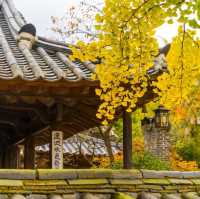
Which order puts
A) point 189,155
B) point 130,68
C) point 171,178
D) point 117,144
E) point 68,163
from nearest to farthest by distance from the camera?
point 171,178 → point 130,68 → point 68,163 → point 117,144 → point 189,155

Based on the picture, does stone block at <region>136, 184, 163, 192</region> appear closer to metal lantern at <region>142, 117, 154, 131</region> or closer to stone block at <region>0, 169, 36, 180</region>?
Result: stone block at <region>0, 169, 36, 180</region>

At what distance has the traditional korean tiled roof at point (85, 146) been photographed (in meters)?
18.7

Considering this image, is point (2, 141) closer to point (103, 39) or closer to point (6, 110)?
point (6, 110)

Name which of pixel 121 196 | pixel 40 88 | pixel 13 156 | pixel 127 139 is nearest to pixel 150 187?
pixel 121 196

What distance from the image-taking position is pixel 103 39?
4938 mm

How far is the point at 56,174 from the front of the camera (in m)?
4.15

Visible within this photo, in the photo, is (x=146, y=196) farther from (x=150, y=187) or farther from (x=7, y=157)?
(x=7, y=157)

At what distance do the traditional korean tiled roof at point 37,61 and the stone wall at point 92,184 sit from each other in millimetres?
1978

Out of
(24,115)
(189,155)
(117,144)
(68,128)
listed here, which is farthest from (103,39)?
(189,155)

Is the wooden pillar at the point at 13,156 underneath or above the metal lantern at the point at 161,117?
underneath

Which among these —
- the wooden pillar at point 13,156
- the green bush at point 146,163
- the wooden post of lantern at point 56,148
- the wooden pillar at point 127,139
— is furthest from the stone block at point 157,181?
the green bush at point 146,163

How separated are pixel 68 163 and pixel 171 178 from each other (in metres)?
13.3

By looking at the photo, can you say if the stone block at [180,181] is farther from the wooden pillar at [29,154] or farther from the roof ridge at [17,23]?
the wooden pillar at [29,154]

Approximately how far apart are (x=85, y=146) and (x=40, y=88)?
1346 cm
